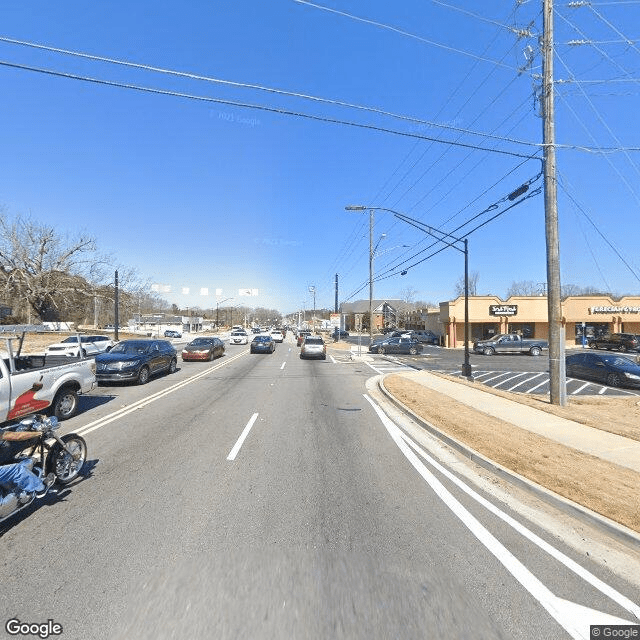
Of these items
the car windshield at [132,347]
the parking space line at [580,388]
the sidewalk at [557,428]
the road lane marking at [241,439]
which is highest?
the car windshield at [132,347]

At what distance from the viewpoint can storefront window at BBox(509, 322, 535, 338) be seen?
42656 millimetres

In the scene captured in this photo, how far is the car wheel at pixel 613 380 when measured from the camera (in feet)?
55.0

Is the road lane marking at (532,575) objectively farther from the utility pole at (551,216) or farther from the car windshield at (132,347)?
the car windshield at (132,347)

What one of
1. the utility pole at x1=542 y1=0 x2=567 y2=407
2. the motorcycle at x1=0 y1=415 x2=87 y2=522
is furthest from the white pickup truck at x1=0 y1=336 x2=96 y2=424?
the utility pole at x1=542 y1=0 x2=567 y2=407

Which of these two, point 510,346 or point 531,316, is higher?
point 531,316

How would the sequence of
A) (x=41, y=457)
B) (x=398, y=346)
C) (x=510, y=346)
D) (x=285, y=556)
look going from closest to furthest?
(x=285, y=556), (x=41, y=457), (x=398, y=346), (x=510, y=346)

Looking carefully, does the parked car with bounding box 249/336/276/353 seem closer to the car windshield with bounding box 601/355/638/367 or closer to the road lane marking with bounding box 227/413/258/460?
the road lane marking with bounding box 227/413/258/460

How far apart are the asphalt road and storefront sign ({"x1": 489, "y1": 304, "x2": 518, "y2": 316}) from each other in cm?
3869

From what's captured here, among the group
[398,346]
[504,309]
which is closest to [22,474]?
[398,346]

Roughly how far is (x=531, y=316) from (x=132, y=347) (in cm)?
4030

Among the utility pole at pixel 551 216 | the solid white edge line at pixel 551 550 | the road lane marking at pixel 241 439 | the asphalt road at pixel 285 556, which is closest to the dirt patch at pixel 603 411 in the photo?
the utility pole at pixel 551 216

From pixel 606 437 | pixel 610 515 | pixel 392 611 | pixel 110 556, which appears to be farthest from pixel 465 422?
pixel 110 556

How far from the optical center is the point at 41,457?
14.7 feet

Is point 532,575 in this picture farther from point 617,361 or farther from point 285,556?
point 617,361
